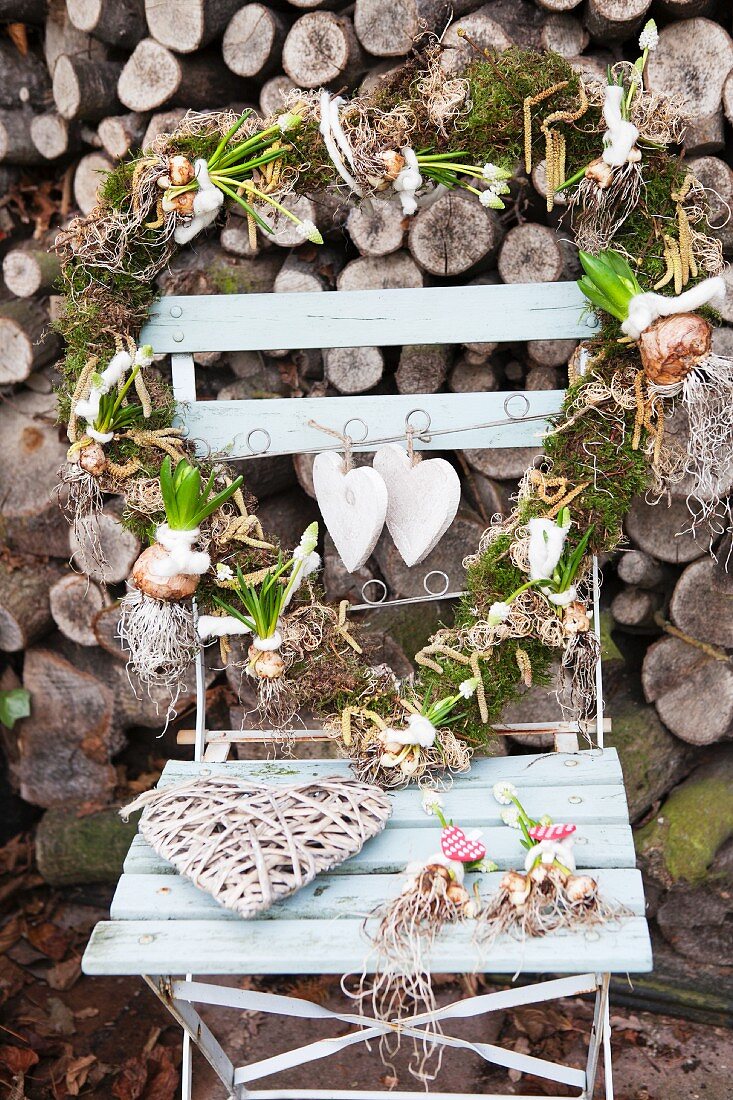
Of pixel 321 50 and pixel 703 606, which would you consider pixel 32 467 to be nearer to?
pixel 321 50

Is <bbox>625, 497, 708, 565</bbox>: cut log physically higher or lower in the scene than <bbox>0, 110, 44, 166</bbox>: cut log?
lower

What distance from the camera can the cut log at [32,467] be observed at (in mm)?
2516

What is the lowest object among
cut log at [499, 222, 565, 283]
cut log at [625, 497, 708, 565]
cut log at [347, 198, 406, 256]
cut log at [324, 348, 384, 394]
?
cut log at [625, 497, 708, 565]

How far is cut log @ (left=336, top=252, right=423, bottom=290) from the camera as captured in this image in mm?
2123

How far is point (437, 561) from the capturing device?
231 centimetres

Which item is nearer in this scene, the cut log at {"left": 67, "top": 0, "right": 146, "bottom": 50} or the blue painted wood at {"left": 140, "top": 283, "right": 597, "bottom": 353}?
the blue painted wood at {"left": 140, "top": 283, "right": 597, "bottom": 353}

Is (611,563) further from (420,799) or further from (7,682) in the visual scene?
(7,682)

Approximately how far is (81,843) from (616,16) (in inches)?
91.6

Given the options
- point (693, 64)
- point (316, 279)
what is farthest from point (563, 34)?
point (316, 279)

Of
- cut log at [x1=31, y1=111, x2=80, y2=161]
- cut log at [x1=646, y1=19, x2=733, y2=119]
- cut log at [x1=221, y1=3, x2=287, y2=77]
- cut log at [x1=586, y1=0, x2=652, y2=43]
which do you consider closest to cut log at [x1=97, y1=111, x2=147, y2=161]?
cut log at [x1=31, y1=111, x2=80, y2=161]

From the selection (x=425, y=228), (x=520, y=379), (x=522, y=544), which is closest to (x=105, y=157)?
(x=425, y=228)

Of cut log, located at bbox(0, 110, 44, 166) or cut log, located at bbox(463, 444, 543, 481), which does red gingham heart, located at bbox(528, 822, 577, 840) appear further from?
cut log, located at bbox(0, 110, 44, 166)

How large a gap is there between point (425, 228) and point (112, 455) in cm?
77

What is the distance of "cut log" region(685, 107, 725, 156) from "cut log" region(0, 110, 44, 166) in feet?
4.74
